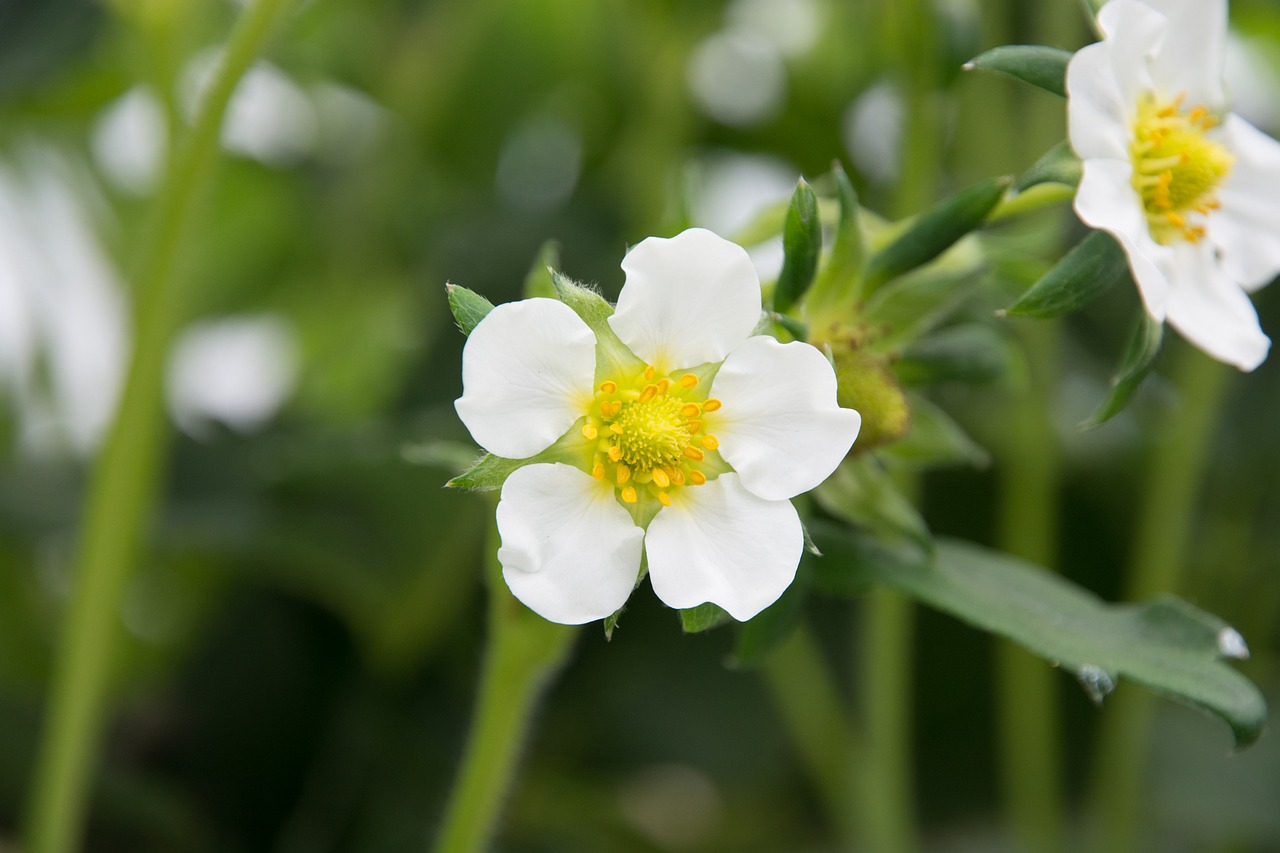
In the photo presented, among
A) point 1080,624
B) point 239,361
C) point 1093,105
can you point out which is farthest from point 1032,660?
point 239,361

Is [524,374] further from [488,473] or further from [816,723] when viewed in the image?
[816,723]

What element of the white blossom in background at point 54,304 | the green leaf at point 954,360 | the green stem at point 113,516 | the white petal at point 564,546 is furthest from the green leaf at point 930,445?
the white blossom in background at point 54,304

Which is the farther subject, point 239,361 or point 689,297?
point 239,361

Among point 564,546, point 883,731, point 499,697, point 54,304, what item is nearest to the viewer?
point 564,546

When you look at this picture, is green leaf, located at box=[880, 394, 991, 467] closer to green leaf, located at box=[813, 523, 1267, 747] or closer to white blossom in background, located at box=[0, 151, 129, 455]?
green leaf, located at box=[813, 523, 1267, 747]

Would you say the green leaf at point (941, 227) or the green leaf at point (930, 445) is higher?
the green leaf at point (941, 227)

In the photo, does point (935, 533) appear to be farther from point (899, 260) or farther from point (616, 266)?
point (899, 260)

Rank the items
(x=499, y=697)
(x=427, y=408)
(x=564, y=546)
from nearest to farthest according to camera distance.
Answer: (x=564, y=546), (x=499, y=697), (x=427, y=408)

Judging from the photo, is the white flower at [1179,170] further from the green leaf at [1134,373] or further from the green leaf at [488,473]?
the green leaf at [488,473]

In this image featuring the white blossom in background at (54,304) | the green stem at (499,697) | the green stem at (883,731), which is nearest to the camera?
the green stem at (499,697)
